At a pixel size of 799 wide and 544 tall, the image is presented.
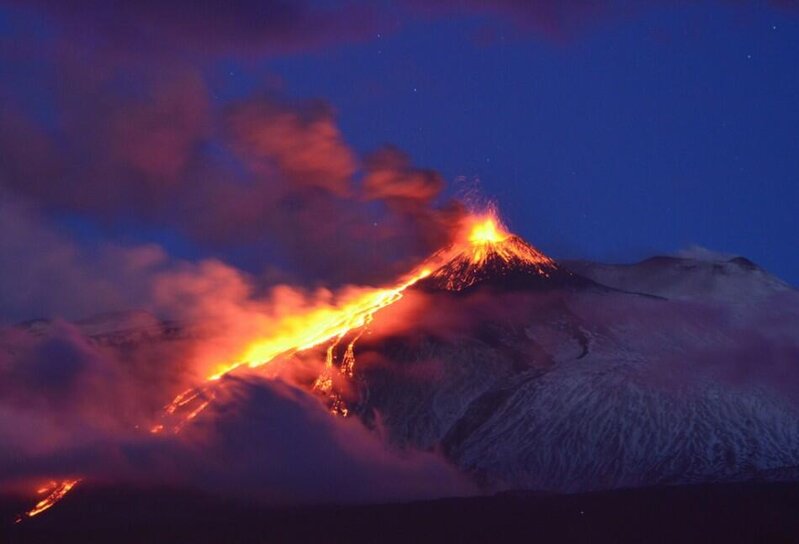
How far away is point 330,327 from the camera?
13500 centimetres

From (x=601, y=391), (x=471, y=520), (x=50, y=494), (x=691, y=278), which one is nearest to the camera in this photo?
(x=471, y=520)

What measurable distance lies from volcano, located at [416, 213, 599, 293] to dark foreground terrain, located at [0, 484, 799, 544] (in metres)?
39.3

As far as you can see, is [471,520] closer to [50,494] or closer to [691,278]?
[50,494]

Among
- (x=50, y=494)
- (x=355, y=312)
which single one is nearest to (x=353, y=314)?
(x=355, y=312)

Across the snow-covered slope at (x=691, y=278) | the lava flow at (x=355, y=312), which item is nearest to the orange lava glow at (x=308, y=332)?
the lava flow at (x=355, y=312)

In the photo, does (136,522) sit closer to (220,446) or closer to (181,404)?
(220,446)

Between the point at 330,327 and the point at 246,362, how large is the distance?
711cm

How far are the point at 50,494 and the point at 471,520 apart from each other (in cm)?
2830

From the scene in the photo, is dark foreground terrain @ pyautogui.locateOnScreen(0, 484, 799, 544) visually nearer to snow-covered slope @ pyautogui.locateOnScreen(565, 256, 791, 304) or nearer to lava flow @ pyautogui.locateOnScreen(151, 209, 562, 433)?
lava flow @ pyautogui.locateOnScreen(151, 209, 562, 433)

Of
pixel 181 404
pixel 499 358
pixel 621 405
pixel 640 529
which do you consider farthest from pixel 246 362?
pixel 640 529

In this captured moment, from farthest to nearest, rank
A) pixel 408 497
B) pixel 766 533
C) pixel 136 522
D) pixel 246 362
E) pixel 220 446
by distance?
pixel 246 362 < pixel 220 446 < pixel 408 497 < pixel 136 522 < pixel 766 533

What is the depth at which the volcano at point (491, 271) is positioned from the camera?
14438 centimetres

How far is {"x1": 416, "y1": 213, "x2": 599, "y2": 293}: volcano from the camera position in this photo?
14438 cm

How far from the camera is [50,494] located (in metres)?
109
